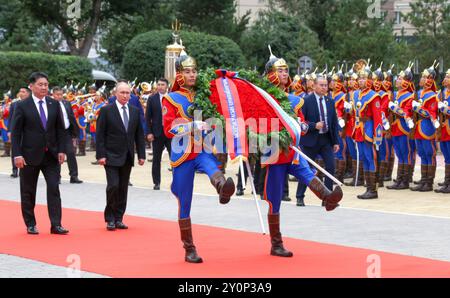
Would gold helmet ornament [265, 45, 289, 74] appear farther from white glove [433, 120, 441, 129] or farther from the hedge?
the hedge

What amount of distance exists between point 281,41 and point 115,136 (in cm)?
2899

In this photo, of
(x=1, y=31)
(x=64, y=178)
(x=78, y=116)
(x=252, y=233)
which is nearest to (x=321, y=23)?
(x=1, y=31)

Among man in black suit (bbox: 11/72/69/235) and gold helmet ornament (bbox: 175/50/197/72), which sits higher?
gold helmet ornament (bbox: 175/50/197/72)

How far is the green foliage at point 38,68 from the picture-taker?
Result: 3562 cm

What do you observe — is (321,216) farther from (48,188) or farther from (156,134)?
(156,134)

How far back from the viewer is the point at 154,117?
61.7ft

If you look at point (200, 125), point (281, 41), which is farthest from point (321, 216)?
point (281, 41)

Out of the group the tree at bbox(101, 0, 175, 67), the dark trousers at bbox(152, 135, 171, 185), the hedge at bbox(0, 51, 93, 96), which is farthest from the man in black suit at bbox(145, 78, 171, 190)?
the tree at bbox(101, 0, 175, 67)

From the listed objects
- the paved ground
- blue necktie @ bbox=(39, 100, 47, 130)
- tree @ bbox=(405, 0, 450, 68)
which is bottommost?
the paved ground

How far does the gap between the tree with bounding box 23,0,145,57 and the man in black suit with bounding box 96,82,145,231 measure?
32810 millimetres

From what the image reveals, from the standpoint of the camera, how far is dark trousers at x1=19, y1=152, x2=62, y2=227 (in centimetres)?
1248

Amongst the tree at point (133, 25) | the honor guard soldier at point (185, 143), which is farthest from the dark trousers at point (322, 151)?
the tree at point (133, 25)

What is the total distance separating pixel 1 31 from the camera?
49594 mm

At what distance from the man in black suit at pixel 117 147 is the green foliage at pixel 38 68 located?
75.3 ft
